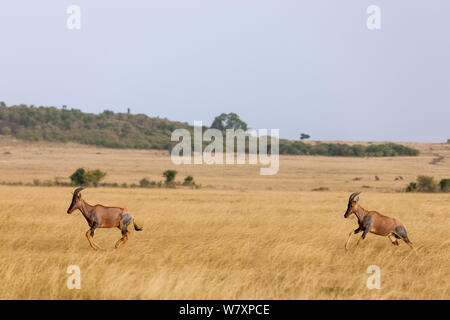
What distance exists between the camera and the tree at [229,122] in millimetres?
99569

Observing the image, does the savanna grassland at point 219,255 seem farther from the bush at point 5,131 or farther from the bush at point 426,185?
the bush at point 5,131

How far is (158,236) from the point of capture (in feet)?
43.4

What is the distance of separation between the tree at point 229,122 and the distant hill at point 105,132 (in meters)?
4.60

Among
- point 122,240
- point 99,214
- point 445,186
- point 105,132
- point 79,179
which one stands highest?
point 105,132

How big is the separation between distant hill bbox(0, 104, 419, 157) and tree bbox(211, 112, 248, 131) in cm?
460

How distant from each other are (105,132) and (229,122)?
23.4 meters

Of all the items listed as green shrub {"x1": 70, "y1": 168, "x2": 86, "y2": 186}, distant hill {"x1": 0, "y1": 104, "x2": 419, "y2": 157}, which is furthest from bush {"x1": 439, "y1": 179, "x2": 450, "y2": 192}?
distant hill {"x1": 0, "y1": 104, "x2": 419, "y2": 157}

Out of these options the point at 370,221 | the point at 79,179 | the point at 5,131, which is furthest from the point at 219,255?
the point at 5,131

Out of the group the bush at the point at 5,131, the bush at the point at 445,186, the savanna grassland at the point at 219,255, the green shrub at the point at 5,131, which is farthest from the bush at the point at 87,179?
the green shrub at the point at 5,131

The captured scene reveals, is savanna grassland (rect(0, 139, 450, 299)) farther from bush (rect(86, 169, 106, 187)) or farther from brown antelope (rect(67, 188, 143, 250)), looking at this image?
bush (rect(86, 169, 106, 187))

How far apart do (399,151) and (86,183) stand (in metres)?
53.6

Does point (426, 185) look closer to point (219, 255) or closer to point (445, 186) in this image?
point (445, 186)

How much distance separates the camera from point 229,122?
10088 cm
